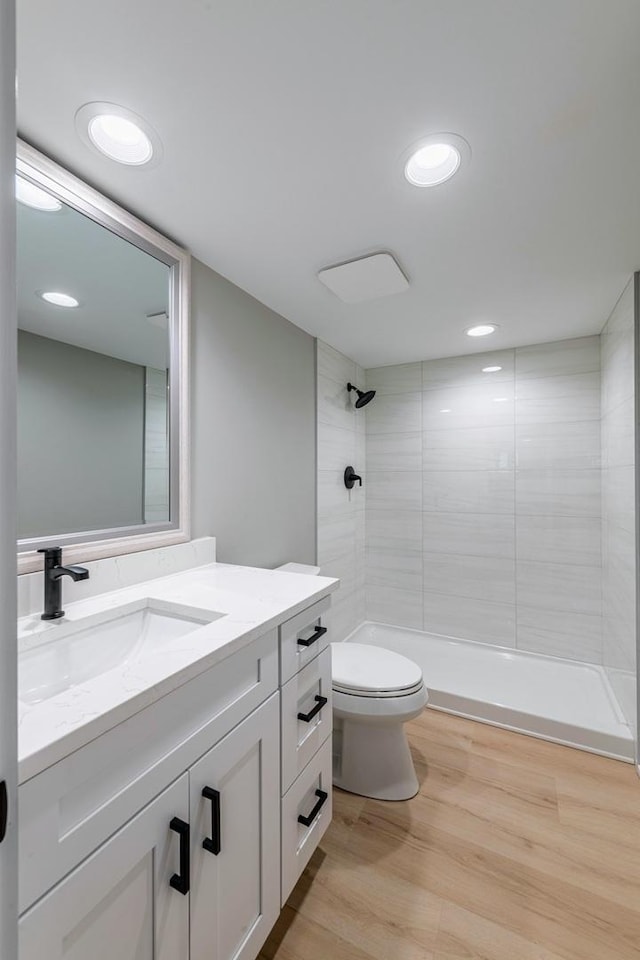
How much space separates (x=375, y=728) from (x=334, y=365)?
6.98ft

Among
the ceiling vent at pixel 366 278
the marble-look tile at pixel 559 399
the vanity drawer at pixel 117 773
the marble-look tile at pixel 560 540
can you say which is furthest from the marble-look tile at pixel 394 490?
the vanity drawer at pixel 117 773

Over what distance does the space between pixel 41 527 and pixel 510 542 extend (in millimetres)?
2677

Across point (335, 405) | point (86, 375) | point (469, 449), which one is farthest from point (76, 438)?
point (469, 449)

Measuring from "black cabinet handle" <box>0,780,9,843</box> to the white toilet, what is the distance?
143cm

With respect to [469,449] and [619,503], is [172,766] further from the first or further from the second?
[469,449]

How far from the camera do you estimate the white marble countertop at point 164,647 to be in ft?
1.82

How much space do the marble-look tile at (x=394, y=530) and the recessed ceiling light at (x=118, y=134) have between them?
2580 millimetres

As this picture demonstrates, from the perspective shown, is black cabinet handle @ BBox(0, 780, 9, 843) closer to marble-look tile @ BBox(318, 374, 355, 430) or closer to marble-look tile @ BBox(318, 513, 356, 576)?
marble-look tile @ BBox(318, 513, 356, 576)

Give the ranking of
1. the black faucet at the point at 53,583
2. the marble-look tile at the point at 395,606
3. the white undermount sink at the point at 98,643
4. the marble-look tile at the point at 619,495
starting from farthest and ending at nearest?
the marble-look tile at the point at 395,606 → the marble-look tile at the point at 619,495 → the black faucet at the point at 53,583 → the white undermount sink at the point at 98,643

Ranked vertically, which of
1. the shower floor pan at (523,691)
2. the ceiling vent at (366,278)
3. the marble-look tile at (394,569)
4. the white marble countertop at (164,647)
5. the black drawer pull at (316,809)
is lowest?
the shower floor pan at (523,691)

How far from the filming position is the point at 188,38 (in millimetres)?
817

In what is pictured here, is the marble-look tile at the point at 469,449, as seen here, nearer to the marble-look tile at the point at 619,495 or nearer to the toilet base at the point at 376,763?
the marble-look tile at the point at 619,495

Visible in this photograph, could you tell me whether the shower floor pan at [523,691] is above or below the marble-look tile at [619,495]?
below

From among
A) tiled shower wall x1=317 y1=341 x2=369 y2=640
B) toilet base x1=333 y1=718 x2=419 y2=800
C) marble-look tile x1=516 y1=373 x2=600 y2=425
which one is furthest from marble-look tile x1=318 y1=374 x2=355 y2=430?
toilet base x1=333 y1=718 x2=419 y2=800
